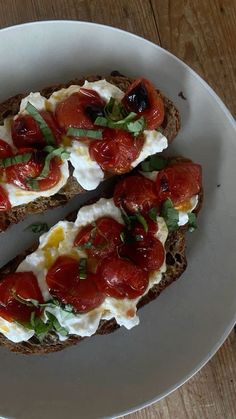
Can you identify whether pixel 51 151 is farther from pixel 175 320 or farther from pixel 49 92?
pixel 175 320

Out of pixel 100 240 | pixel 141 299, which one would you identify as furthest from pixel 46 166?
pixel 141 299

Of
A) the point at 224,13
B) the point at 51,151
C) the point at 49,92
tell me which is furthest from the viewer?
the point at 224,13

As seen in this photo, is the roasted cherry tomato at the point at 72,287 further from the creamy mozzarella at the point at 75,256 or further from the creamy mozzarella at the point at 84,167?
the creamy mozzarella at the point at 84,167

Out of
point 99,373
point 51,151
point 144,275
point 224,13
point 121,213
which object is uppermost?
point 224,13

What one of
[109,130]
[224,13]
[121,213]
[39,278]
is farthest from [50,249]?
[224,13]

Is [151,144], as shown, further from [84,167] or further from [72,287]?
[72,287]

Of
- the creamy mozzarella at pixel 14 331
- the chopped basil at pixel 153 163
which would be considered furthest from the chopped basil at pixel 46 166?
the creamy mozzarella at pixel 14 331
